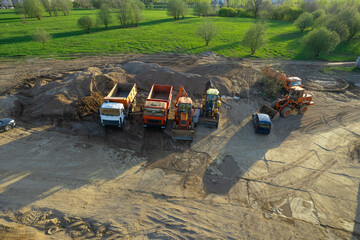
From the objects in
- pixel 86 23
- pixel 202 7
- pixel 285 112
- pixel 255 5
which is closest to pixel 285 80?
pixel 285 112

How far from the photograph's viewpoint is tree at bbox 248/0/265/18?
74137 mm

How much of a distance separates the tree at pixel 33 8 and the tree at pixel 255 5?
7263 centimetres

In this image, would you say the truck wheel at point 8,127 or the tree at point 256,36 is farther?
the tree at point 256,36

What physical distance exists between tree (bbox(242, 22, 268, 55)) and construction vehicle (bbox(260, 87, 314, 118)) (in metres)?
19.2

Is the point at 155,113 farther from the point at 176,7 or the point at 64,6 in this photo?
the point at 64,6

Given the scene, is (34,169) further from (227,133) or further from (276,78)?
(276,78)

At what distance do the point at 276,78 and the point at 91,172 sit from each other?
21475 millimetres

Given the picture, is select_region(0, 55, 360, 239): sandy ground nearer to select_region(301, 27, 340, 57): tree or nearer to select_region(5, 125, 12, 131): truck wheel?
select_region(5, 125, 12, 131): truck wheel

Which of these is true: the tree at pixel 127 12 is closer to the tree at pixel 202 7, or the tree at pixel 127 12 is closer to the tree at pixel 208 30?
the tree at pixel 208 30

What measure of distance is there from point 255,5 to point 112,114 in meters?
83.6

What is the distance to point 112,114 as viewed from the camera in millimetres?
14062

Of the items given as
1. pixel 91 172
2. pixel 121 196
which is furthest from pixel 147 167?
pixel 91 172

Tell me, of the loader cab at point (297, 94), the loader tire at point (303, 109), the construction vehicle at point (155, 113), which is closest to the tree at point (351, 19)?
the loader tire at point (303, 109)

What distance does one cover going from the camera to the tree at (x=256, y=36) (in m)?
32.2
